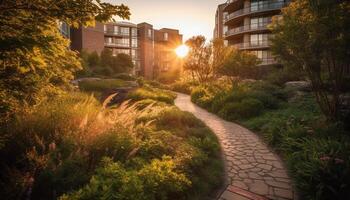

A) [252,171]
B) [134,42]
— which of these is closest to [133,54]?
[134,42]

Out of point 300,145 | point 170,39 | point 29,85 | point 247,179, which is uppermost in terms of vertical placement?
point 170,39

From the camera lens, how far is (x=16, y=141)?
13.7 ft

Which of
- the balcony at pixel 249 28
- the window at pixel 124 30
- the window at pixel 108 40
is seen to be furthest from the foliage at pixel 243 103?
the window at pixel 124 30

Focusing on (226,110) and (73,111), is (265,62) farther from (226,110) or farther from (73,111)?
(73,111)

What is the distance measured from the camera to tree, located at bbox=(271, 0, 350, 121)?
21.4 feet

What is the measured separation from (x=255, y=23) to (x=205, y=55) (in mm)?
15852

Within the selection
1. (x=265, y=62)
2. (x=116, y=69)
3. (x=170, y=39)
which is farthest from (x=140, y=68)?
(x=265, y=62)

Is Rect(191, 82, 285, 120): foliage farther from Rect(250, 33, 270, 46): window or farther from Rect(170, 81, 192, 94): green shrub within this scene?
Rect(250, 33, 270, 46): window

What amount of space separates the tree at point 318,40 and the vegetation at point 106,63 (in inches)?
921

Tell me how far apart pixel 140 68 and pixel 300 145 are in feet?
164

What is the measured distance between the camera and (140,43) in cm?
5294

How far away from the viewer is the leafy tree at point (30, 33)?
3.07 m

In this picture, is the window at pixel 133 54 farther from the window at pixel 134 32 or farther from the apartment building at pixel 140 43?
the window at pixel 134 32

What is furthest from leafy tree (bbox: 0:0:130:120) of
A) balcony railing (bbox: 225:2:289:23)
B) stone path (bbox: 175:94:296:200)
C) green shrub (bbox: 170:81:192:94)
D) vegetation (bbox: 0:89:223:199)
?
balcony railing (bbox: 225:2:289:23)
